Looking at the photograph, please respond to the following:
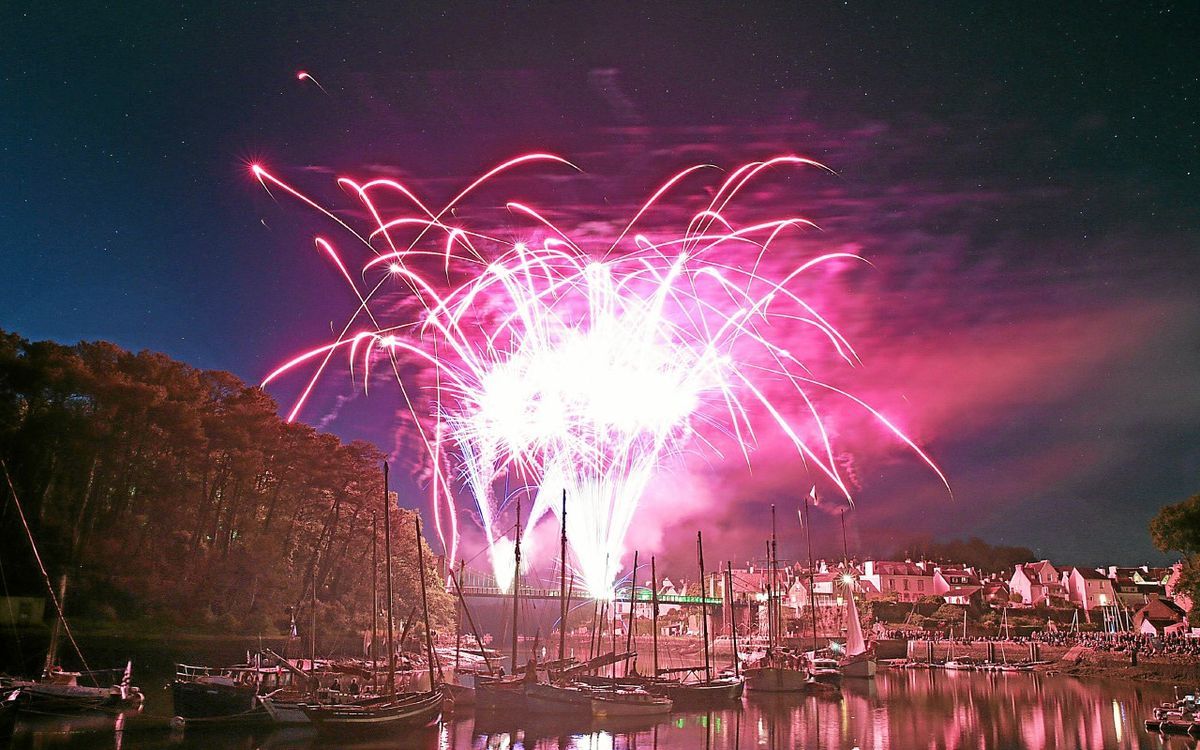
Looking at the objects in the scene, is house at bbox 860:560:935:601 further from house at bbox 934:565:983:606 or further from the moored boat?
the moored boat

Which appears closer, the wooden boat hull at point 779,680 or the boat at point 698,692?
the boat at point 698,692

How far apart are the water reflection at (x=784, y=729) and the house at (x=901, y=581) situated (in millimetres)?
94325

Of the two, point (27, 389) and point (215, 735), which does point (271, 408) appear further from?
point (215, 735)

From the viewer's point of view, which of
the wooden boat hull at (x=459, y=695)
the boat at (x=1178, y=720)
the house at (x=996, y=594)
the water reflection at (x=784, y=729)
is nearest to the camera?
the water reflection at (x=784, y=729)

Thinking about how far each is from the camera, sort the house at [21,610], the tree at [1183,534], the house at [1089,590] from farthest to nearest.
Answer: the house at [1089,590]
the tree at [1183,534]
the house at [21,610]

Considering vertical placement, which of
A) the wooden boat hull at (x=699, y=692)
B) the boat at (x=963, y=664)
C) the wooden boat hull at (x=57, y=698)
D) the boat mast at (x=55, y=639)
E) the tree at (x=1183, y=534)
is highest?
the tree at (x=1183, y=534)

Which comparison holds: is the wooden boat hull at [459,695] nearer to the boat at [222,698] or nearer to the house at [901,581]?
the boat at [222,698]

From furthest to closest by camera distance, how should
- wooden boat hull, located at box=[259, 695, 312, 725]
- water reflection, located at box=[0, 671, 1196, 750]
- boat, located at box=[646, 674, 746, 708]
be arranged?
boat, located at box=[646, 674, 746, 708]
wooden boat hull, located at box=[259, 695, 312, 725]
water reflection, located at box=[0, 671, 1196, 750]

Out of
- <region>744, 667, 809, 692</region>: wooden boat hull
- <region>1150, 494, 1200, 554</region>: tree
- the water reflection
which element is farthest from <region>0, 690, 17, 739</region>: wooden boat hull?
<region>1150, 494, 1200, 554</region>: tree

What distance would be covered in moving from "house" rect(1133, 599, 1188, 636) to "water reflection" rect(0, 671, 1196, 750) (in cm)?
4812

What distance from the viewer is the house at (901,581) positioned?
162 metres

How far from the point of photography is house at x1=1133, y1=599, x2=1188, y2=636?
108875 mm

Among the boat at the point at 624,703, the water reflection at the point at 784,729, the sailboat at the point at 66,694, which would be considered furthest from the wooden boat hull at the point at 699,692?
the sailboat at the point at 66,694

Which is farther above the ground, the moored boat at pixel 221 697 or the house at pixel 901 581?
the house at pixel 901 581
